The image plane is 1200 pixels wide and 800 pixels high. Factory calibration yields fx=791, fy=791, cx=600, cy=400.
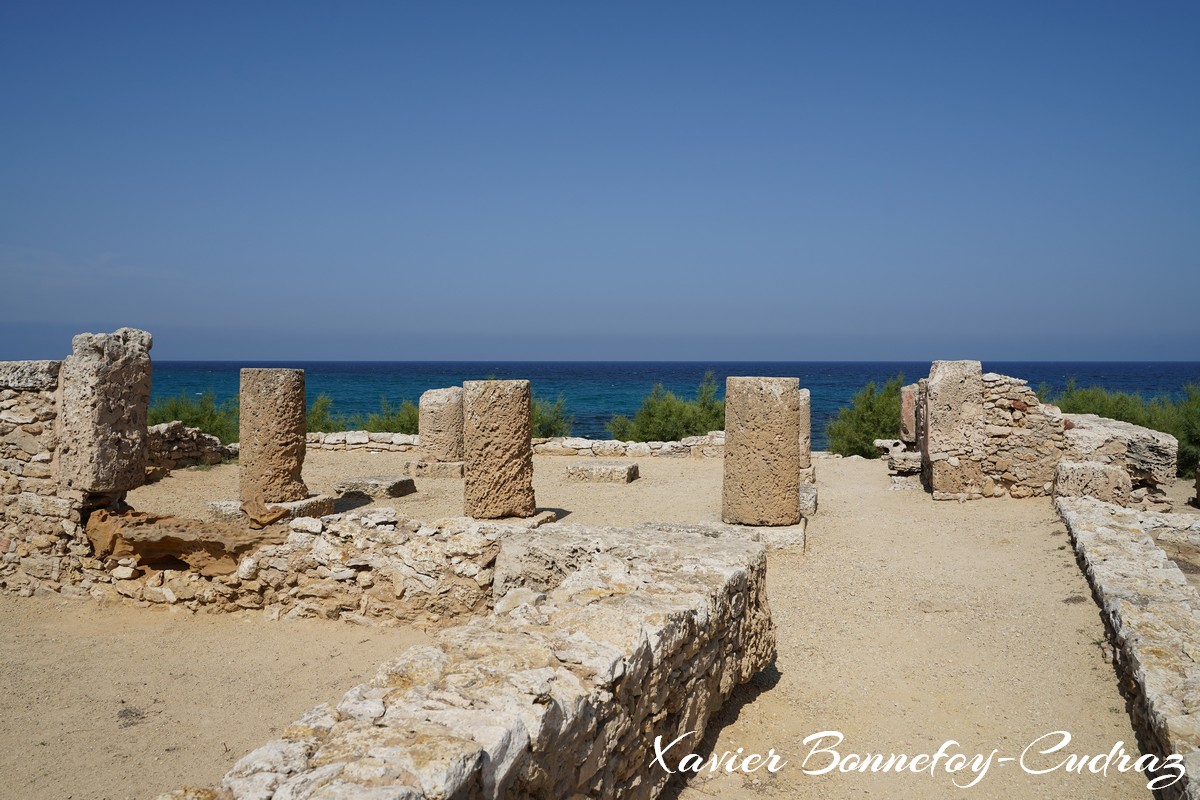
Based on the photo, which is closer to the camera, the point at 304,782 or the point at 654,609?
the point at 304,782

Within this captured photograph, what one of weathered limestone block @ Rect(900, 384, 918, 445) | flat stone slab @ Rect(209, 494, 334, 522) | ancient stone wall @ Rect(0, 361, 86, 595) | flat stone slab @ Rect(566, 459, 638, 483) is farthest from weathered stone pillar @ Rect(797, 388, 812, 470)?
ancient stone wall @ Rect(0, 361, 86, 595)

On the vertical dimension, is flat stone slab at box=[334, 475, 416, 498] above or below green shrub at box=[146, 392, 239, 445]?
below

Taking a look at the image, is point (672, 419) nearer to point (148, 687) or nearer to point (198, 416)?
point (198, 416)

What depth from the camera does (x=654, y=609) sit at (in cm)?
349

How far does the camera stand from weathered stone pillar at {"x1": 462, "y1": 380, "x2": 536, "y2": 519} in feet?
30.4

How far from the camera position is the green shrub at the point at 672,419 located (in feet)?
69.0

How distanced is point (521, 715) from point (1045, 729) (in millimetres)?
3595

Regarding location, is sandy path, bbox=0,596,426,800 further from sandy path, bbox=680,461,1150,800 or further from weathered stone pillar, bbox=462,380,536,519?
weathered stone pillar, bbox=462,380,536,519

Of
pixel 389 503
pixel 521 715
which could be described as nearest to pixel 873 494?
pixel 389 503

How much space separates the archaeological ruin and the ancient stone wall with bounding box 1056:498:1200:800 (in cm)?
2

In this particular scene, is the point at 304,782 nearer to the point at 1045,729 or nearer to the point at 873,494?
the point at 1045,729

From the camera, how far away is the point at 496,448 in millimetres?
9297

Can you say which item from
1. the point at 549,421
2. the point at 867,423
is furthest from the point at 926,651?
the point at 549,421

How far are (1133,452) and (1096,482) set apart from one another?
176cm
